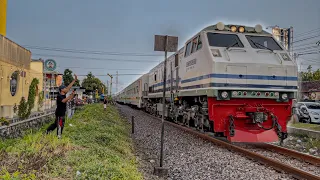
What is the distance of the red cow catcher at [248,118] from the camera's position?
28.8 ft

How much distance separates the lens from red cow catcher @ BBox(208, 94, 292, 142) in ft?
28.8

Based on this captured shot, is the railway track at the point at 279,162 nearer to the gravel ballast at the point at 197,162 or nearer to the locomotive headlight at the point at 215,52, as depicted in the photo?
the gravel ballast at the point at 197,162

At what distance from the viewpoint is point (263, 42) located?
33.4 feet

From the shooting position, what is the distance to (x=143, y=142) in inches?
432

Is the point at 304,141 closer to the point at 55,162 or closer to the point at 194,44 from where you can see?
the point at 194,44

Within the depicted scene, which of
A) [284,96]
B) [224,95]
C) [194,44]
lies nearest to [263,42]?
[284,96]

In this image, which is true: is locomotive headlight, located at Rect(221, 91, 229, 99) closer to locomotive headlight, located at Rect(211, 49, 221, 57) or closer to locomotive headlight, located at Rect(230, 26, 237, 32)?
locomotive headlight, located at Rect(211, 49, 221, 57)

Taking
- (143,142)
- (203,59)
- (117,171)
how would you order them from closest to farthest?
(117,171) → (203,59) → (143,142)

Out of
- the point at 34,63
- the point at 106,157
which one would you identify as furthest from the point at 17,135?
the point at 34,63

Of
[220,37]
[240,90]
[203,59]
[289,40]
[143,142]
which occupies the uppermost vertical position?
[289,40]

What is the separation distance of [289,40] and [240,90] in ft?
61.3

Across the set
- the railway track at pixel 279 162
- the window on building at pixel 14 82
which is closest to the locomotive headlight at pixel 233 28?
the railway track at pixel 279 162

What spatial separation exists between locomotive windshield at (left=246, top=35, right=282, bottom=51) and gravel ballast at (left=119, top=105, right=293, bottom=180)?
344 cm

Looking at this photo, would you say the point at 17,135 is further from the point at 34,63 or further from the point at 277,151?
the point at 34,63
